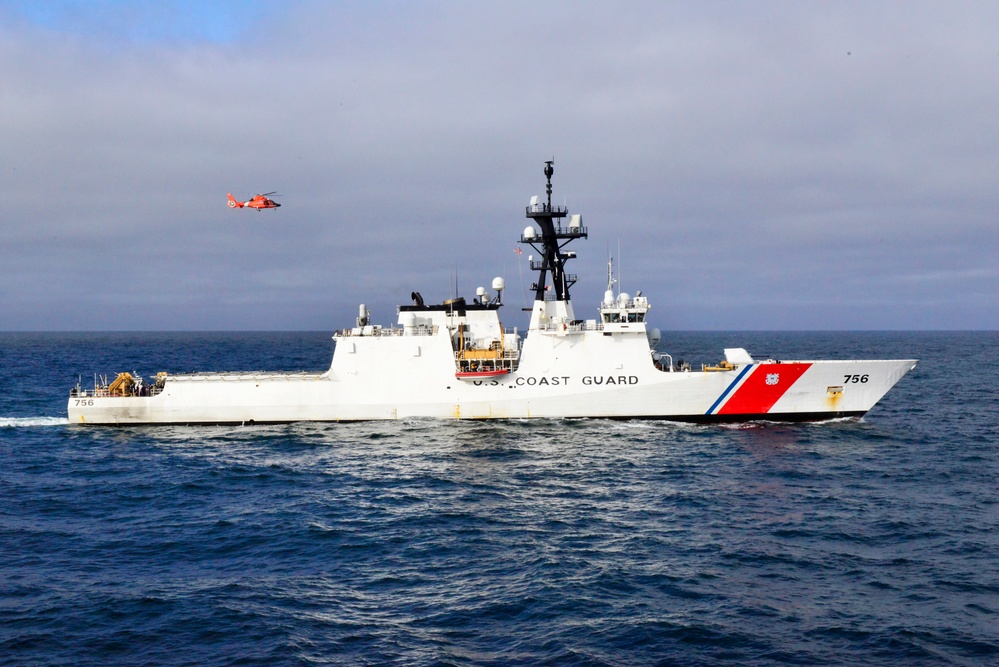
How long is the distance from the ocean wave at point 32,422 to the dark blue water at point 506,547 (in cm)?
452

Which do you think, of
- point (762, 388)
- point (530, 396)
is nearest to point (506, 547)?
point (530, 396)

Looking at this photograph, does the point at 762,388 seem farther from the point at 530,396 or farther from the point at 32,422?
the point at 32,422

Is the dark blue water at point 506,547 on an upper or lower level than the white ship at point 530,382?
lower

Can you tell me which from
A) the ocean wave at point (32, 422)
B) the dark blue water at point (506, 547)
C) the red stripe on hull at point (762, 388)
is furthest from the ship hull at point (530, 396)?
the ocean wave at point (32, 422)

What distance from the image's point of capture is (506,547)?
16.7 metres

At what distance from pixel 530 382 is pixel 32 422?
76.7 feet

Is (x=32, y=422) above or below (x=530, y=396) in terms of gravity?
below

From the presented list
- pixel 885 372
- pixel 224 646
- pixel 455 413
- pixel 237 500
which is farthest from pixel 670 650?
pixel 885 372

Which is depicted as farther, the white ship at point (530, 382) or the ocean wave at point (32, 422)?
the ocean wave at point (32, 422)

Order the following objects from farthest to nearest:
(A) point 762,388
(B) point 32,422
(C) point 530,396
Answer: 1. (B) point 32,422
2. (C) point 530,396
3. (A) point 762,388

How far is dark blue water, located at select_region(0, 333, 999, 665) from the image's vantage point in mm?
12203

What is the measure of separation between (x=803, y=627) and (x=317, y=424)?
2248cm

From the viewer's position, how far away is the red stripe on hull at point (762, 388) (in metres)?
28.9

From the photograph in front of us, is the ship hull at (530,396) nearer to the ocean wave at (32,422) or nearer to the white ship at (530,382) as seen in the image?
the white ship at (530,382)
